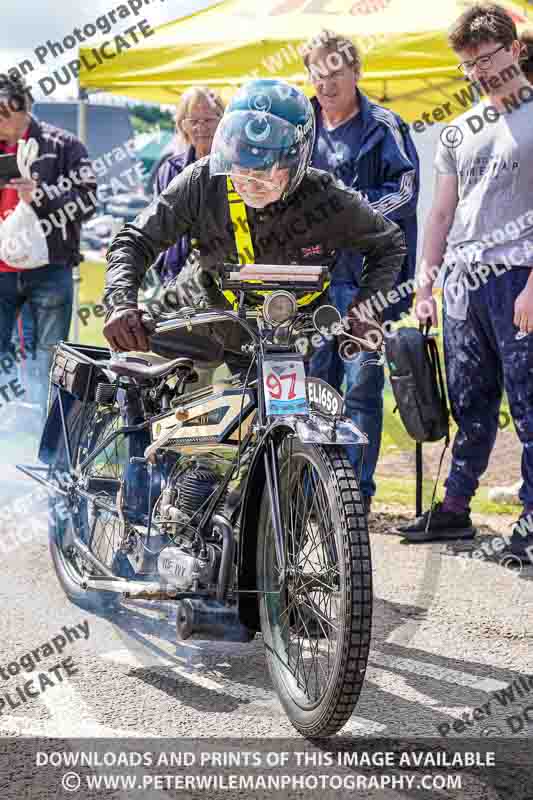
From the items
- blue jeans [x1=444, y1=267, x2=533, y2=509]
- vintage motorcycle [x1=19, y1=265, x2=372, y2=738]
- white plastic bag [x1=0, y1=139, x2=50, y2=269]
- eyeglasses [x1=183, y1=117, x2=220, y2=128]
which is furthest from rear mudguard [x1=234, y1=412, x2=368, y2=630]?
white plastic bag [x1=0, y1=139, x2=50, y2=269]

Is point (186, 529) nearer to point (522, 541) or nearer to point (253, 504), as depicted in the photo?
point (253, 504)

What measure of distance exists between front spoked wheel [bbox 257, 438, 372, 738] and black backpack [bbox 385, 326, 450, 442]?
215 cm

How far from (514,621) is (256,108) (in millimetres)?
2346

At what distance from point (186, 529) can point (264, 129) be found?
137 centimetres

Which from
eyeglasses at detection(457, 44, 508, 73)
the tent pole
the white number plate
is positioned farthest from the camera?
the tent pole

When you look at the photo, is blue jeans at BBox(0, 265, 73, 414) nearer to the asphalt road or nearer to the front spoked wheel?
the asphalt road

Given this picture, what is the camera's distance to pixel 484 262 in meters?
5.51

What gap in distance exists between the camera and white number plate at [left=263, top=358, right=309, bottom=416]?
3.51m

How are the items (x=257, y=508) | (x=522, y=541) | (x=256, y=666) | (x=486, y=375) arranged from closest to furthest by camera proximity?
(x=257, y=508)
(x=256, y=666)
(x=522, y=541)
(x=486, y=375)

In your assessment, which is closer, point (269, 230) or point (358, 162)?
point (269, 230)

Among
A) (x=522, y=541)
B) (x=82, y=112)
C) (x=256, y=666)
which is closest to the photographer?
(x=256, y=666)

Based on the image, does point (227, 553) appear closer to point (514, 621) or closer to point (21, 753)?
point (21, 753)

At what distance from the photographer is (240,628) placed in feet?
12.3

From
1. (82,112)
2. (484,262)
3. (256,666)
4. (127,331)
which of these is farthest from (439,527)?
(82,112)
